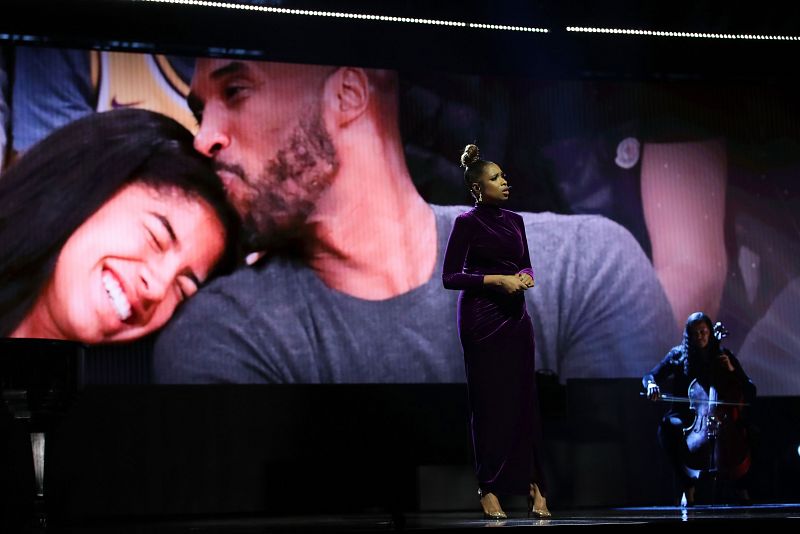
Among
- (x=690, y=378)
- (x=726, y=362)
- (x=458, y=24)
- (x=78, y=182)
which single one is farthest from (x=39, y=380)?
(x=458, y=24)

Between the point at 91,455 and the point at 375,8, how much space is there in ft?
10.2

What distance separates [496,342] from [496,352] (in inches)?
1.5

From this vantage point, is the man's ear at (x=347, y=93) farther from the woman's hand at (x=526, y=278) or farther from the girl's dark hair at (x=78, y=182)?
the woman's hand at (x=526, y=278)

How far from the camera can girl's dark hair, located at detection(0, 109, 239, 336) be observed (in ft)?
19.6

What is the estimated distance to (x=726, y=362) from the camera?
5453 millimetres

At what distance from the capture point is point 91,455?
584 centimetres

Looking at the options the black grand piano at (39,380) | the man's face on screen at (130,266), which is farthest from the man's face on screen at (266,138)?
the black grand piano at (39,380)

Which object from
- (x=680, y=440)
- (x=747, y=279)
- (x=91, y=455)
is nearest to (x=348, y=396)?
(x=91, y=455)

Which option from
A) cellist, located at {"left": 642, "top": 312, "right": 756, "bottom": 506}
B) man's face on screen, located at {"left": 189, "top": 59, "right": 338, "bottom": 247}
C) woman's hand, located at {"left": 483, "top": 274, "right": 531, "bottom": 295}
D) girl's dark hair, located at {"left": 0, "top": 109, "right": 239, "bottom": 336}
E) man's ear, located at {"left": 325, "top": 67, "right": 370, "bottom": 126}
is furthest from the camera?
man's ear, located at {"left": 325, "top": 67, "right": 370, "bottom": 126}

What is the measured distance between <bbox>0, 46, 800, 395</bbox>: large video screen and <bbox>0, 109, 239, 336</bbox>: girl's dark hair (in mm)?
12

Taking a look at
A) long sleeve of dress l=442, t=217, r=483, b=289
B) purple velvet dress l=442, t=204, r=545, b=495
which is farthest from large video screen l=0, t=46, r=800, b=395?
long sleeve of dress l=442, t=217, r=483, b=289

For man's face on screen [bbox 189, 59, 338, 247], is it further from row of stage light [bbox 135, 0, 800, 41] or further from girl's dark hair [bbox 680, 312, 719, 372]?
girl's dark hair [bbox 680, 312, 719, 372]

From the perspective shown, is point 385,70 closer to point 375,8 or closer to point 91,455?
point 375,8

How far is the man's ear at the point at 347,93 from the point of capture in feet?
21.7
